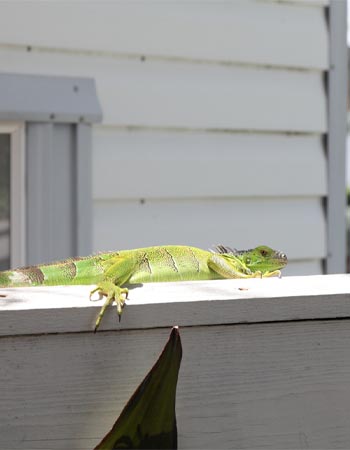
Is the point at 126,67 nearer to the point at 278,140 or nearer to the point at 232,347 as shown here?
the point at 278,140

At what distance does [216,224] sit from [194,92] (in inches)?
24.0

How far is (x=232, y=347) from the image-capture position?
1.24 meters

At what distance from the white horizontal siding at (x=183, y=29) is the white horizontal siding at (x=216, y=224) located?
0.66 m

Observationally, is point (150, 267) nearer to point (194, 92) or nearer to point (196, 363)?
point (196, 363)

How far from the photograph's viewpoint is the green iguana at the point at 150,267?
1.77 meters

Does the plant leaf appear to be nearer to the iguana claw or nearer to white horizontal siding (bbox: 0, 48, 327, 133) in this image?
the iguana claw

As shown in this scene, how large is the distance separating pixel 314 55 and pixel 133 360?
3245 millimetres

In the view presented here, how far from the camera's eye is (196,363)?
123 cm

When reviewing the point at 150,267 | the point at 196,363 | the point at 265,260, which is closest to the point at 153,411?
the point at 196,363

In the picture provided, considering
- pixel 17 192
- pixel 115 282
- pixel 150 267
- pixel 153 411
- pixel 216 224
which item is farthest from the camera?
pixel 216 224

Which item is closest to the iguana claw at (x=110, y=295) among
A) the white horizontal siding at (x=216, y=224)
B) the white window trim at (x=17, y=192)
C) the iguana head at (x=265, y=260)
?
the iguana head at (x=265, y=260)

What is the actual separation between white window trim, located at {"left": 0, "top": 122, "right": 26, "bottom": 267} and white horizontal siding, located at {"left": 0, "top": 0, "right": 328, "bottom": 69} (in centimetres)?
36

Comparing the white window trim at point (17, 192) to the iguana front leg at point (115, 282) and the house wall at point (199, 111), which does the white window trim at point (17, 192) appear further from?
the iguana front leg at point (115, 282)

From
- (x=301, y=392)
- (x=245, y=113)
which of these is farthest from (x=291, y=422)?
(x=245, y=113)
